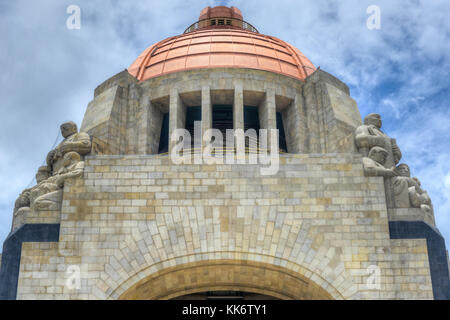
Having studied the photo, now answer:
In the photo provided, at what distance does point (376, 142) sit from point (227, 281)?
556 centimetres

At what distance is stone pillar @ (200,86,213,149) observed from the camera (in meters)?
22.8

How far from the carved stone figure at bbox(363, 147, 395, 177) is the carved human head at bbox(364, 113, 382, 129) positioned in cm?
144

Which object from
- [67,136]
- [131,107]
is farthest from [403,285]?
[131,107]

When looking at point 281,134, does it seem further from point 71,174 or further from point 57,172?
point 71,174

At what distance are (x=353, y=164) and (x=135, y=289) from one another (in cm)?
641

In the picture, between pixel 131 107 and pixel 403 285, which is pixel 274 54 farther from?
pixel 403 285

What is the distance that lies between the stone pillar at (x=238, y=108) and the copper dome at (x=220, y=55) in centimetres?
120

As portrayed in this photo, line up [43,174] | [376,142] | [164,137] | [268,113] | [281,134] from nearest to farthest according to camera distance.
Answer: [376,142] < [43,174] < [268,113] < [164,137] < [281,134]

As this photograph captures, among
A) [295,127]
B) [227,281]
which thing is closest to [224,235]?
[227,281]

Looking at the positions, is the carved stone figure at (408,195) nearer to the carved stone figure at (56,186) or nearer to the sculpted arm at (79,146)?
the carved stone figure at (56,186)

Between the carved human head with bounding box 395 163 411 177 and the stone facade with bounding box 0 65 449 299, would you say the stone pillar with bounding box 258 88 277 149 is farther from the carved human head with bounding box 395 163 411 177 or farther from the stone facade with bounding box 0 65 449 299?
the stone facade with bounding box 0 65 449 299

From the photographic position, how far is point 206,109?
23109mm

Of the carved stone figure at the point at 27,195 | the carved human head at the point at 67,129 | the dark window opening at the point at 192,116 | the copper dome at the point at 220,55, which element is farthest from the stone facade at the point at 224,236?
the copper dome at the point at 220,55
